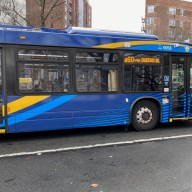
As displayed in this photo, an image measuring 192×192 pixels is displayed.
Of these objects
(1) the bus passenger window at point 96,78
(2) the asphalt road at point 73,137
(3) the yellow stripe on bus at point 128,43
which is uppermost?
(3) the yellow stripe on bus at point 128,43

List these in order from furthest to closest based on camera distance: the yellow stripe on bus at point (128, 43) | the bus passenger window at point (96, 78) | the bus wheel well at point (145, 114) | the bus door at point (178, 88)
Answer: the bus door at point (178, 88) < the bus wheel well at point (145, 114) < the yellow stripe on bus at point (128, 43) < the bus passenger window at point (96, 78)

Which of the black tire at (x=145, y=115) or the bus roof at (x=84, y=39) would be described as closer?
the bus roof at (x=84, y=39)

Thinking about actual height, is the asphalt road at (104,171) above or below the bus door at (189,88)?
below

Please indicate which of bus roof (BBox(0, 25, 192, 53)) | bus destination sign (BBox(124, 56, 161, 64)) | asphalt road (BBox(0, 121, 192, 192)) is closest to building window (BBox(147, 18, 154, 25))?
bus roof (BBox(0, 25, 192, 53))

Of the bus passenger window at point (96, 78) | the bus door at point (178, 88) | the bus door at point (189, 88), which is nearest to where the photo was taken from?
the bus passenger window at point (96, 78)

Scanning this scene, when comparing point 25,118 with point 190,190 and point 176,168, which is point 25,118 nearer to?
point 176,168

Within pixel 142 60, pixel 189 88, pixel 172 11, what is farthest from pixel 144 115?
pixel 172 11

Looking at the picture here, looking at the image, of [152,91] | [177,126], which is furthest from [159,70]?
[177,126]

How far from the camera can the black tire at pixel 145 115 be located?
7.36m

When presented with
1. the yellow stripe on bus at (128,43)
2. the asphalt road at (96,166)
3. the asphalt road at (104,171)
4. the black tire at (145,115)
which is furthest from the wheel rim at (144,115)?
the yellow stripe on bus at (128,43)

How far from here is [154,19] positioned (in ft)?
197

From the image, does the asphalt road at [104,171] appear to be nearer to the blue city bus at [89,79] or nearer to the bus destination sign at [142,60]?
the blue city bus at [89,79]

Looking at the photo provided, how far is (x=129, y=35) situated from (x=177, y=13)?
6110cm

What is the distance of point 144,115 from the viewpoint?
7.44 m
